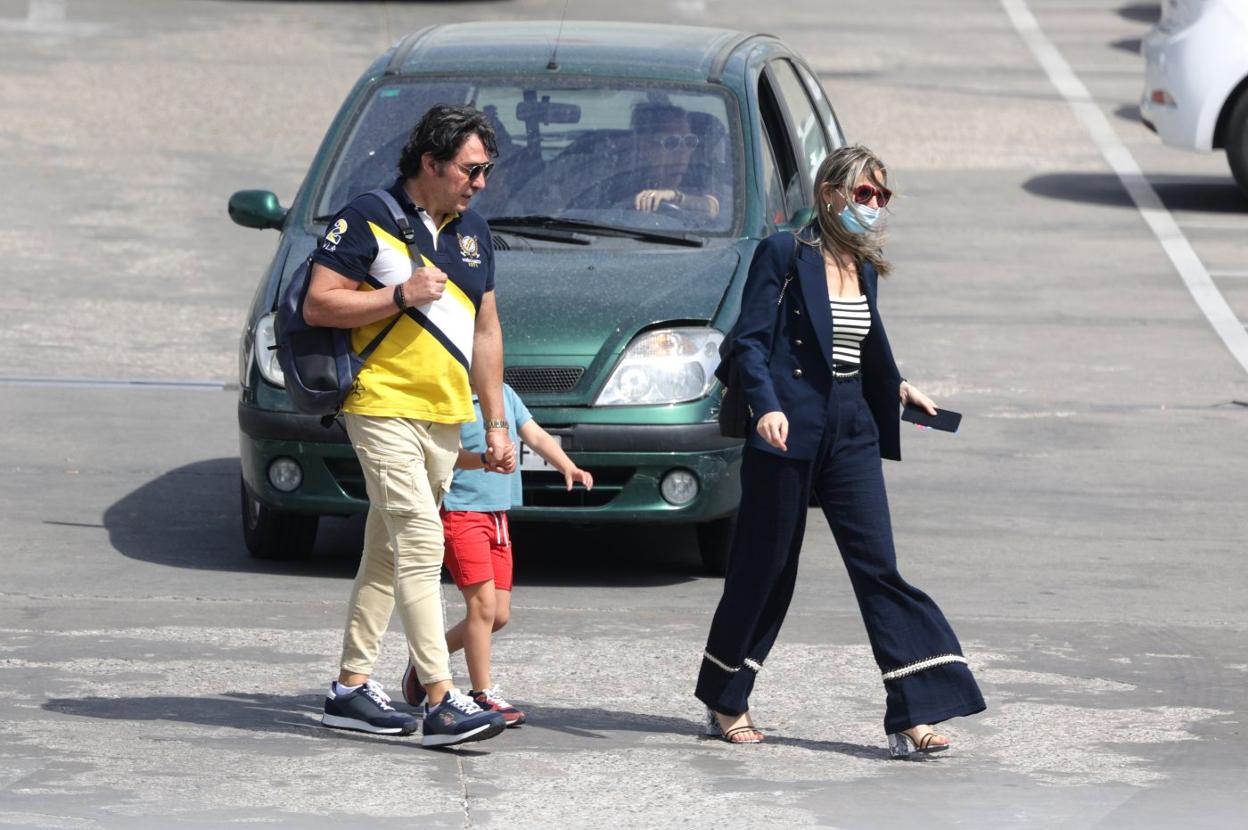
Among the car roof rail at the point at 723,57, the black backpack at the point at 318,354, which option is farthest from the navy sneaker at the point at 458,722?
the car roof rail at the point at 723,57

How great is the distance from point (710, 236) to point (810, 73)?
2.00m

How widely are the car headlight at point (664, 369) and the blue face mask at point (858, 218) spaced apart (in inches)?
74.6

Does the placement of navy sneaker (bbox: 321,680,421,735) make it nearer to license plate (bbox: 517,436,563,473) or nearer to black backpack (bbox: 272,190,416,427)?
black backpack (bbox: 272,190,416,427)

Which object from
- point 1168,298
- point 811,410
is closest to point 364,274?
point 811,410

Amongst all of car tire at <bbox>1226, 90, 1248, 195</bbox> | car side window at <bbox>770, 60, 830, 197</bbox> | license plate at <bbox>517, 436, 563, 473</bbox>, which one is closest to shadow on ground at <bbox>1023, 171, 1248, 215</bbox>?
car tire at <bbox>1226, 90, 1248, 195</bbox>

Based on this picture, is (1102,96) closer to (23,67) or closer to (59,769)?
(23,67)

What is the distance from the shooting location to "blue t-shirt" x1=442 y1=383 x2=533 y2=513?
20.7 feet

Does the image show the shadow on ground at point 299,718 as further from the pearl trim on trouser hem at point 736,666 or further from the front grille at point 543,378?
the front grille at point 543,378

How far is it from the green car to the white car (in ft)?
23.7

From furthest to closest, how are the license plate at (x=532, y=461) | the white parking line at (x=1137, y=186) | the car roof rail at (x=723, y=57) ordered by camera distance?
the white parking line at (x=1137, y=186), the car roof rail at (x=723, y=57), the license plate at (x=532, y=461)

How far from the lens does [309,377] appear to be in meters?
5.91

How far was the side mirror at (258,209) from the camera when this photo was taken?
341 inches

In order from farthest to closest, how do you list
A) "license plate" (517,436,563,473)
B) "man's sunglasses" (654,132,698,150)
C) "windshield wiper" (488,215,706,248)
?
"man's sunglasses" (654,132,698,150) < "windshield wiper" (488,215,706,248) < "license plate" (517,436,563,473)

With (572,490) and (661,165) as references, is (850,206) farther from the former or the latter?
(661,165)
